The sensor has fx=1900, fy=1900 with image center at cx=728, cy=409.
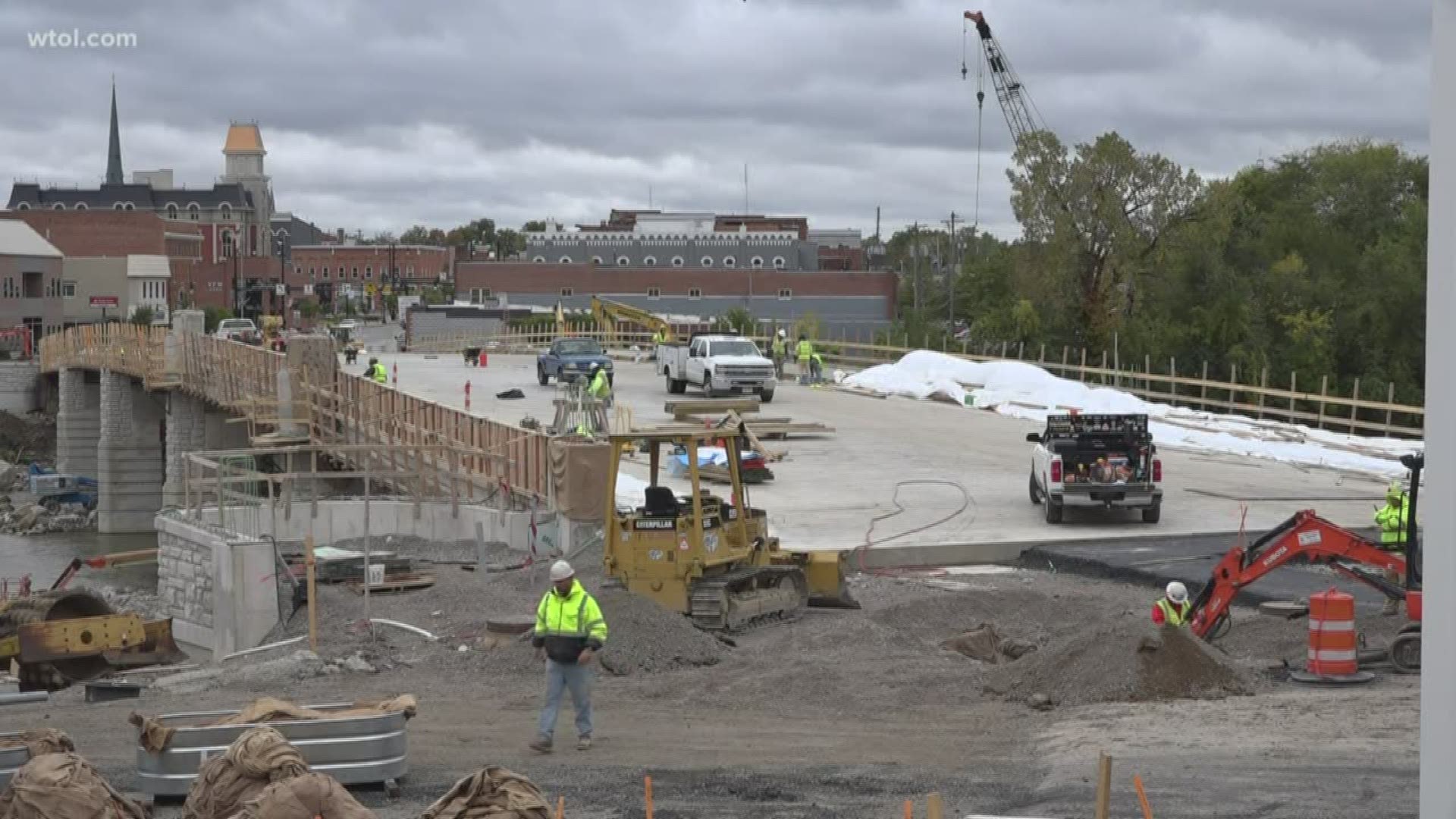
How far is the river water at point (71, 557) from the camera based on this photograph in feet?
144

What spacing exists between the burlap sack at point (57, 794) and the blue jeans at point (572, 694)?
375 centimetres

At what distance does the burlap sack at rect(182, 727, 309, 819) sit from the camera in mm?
11672

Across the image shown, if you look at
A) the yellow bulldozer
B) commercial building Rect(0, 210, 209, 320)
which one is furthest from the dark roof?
the yellow bulldozer

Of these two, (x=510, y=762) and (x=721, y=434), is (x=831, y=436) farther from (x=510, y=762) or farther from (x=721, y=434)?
(x=510, y=762)

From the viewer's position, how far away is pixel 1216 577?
1877 centimetres

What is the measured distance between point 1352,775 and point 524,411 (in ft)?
134

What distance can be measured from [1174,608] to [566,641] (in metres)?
7.18

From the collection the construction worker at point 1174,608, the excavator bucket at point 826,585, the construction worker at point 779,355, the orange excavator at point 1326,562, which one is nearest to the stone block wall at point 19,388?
the construction worker at point 779,355

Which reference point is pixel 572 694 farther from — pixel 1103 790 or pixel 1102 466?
pixel 1102 466

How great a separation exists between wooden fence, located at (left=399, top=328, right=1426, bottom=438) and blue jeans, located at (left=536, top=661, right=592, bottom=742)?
23036mm

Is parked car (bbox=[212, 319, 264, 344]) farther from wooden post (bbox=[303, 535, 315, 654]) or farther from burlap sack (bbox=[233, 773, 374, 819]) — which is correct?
burlap sack (bbox=[233, 773, 374, 819])

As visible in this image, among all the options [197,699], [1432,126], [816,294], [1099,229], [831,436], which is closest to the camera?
[1432,126]

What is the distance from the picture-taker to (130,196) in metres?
178

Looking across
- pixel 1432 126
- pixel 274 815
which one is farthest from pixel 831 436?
pixel 1432 126
